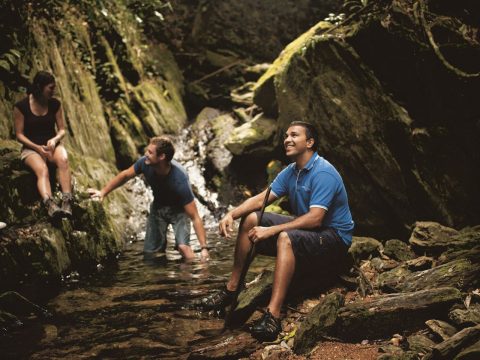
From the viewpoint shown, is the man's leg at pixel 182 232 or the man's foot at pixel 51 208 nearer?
the man's foot at pixel 51 208

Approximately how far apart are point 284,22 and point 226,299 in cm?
1889

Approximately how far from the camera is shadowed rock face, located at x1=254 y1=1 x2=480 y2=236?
6.62 meters

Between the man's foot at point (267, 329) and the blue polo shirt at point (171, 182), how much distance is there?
326 cm

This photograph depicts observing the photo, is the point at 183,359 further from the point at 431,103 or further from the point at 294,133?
the point at 431,103

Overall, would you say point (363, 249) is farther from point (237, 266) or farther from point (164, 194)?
point (164, 194)

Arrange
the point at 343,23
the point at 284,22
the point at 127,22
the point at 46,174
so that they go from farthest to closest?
the point at 284,22 → the point at 127,22 → the point at 343,23 → the point at 46,174

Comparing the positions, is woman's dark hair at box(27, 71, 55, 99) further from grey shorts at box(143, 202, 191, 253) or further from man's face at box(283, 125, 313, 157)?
man's face at box(283, 125, 313, 157)

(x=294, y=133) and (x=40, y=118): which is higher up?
(x=40, y=118)

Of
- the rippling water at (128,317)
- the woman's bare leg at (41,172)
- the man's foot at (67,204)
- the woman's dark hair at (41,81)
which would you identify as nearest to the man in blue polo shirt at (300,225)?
the rippling water at (128,317)

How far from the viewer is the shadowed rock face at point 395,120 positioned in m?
6.62

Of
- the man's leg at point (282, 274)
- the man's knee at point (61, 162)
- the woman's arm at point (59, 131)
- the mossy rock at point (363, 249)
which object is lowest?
the mossy rock at point (363, 249)

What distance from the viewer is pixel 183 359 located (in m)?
3.67

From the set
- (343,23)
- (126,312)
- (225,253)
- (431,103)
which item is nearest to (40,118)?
(126,312)

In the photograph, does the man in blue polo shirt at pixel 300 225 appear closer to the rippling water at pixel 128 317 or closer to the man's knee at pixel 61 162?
the rippling water at pixel 128 317
